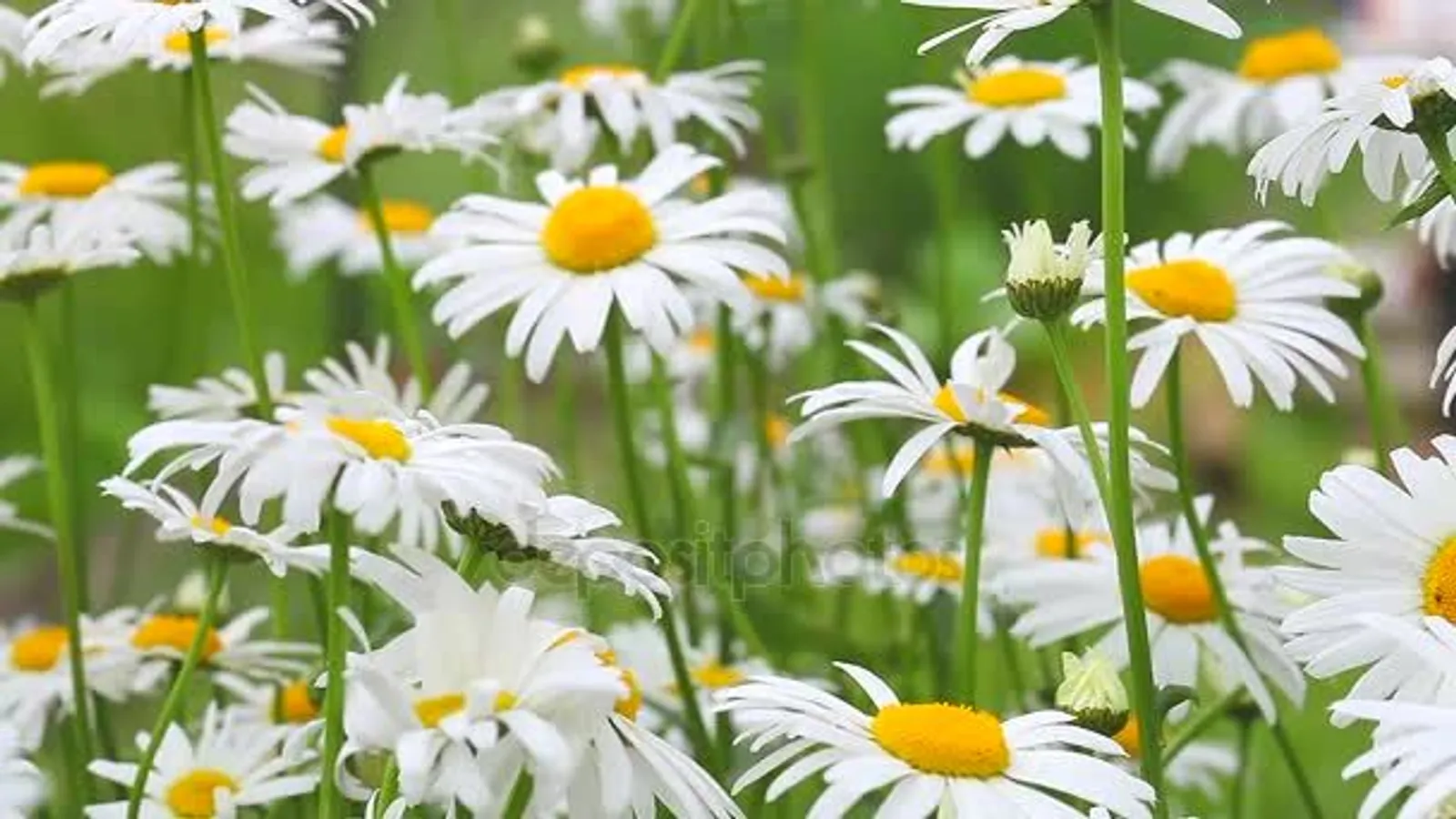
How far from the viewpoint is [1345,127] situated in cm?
60

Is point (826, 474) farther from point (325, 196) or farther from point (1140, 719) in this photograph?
point (1140, 719)

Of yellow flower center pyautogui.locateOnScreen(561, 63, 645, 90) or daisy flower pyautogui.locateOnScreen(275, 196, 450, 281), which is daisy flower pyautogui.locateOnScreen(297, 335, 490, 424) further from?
daisy flower pyautogui.locateOnScreen(275, 196, 450, 281)

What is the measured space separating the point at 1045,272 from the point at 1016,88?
38cm

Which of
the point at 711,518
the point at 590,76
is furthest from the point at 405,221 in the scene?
the point at 590,76

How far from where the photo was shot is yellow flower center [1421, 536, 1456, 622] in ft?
1.86

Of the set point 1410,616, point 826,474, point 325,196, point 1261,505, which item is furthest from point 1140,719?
point 1261,505

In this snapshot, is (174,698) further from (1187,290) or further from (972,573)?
(1187,290)

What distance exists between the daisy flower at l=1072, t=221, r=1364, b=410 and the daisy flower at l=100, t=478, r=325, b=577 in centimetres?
25

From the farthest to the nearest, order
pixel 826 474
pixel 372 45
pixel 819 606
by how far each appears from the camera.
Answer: pixel 372 45, pixel 826 474, pixel 819 606

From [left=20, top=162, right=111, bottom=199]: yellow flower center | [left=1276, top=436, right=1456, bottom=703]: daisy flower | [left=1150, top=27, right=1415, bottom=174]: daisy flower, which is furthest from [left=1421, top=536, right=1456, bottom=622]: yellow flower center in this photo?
[left=20, top=162, right=111, bottom=199]: yellow flower center

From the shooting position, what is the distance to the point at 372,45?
6.45 ft

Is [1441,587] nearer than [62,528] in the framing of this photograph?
Yes

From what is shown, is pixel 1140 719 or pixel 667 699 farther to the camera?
pixel 667 699

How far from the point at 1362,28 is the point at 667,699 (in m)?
1.44
